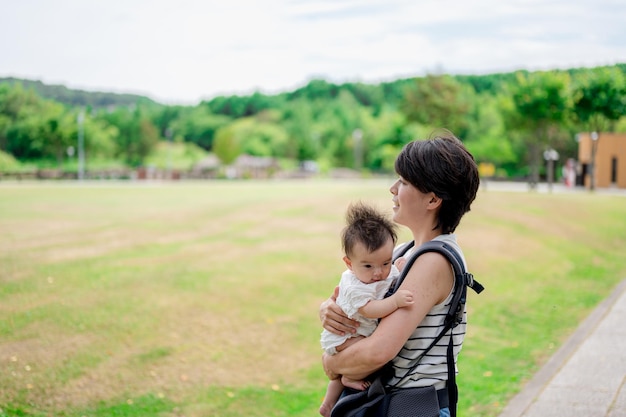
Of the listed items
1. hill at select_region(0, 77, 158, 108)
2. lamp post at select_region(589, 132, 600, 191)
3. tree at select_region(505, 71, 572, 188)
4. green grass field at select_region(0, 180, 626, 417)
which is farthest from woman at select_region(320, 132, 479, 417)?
tree at select_region(505, 71, 572, 188)

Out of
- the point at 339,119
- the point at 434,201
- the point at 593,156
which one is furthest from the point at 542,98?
the point at 339,119

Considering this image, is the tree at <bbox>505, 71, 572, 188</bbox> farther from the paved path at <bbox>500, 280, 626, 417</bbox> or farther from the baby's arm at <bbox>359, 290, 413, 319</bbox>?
the baby's arm at <bbox>359, 290, 413, 319</bbox>

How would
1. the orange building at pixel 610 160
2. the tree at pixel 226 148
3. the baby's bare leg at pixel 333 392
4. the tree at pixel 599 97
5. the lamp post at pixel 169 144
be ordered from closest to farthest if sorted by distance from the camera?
1. the baby's bare leg at pixel 333 392
2. the tree at pixel 599 97
3. the orange building at pixel 610 160
4. the lamp post at pixel 169 144
5. the tree at pixel 226 148

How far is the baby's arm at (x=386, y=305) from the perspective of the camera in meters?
2.17

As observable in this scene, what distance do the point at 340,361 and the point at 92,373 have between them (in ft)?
15.3

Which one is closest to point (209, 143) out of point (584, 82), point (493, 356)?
point (584, 82)

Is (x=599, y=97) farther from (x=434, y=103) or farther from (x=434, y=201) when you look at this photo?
(x=434, y=201)

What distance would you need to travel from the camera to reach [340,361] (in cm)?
234

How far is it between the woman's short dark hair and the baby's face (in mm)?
221

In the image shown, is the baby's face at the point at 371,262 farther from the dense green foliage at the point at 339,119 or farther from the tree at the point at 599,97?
the tree at the point at 599,97

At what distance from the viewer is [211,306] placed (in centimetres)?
864

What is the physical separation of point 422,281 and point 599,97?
29391 millimetres

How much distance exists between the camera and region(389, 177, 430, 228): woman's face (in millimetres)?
2295

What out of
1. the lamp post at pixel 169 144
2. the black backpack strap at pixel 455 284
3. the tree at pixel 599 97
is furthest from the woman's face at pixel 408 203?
the lamp post at pixel 169 144
